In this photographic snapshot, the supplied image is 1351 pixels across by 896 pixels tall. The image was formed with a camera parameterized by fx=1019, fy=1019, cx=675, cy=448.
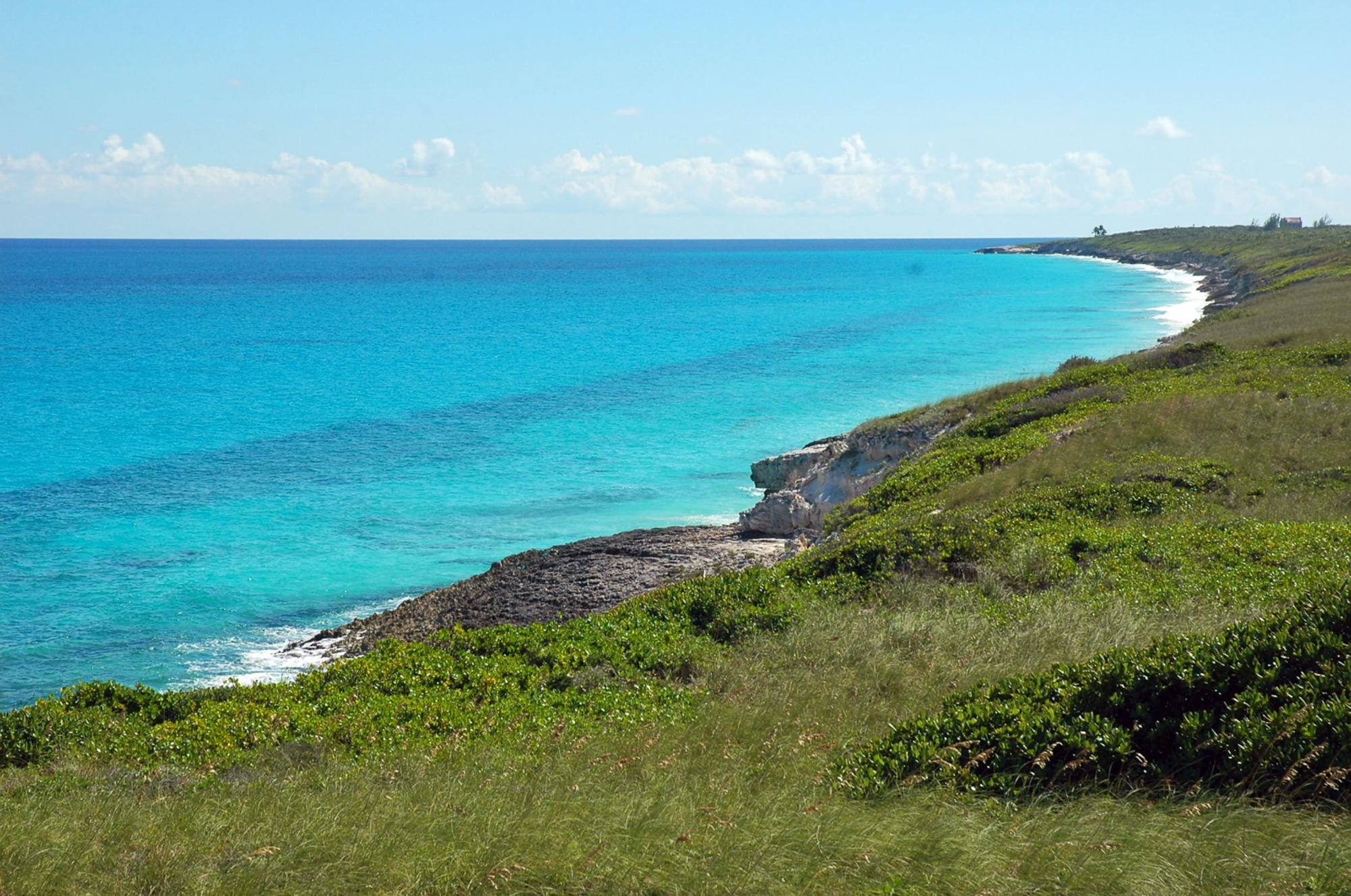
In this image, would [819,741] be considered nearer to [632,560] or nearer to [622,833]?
[622,833]

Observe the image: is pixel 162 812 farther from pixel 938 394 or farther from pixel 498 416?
pixel 938 394

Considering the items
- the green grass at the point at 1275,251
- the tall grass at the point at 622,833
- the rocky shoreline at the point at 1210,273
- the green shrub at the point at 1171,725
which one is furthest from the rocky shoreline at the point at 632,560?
the rocky shoreline at the point at 1210,273

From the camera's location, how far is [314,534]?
3359cm

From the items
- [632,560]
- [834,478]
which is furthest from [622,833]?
[834,478]

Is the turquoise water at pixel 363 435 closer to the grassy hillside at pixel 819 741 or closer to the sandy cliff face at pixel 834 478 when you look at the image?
the sandy cliff face at pixel 834 478

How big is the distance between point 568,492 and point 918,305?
307 ft

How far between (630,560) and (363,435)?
87.4ft

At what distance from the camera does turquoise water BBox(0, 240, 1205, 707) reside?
90.4 ft

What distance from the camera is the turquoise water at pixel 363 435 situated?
2756 centimetres

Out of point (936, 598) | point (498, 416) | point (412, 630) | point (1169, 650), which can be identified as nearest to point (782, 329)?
point (498, 416)

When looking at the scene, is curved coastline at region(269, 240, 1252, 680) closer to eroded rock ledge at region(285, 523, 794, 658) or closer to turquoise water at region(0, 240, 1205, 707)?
eroded rock ledge at region(285, 523, 794, 658)

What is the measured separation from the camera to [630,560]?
2819 cm

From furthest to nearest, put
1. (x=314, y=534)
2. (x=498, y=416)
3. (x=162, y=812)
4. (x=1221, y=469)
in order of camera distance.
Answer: (x=498, y=416)
(x=314, y=534)
(x=1221, y=469)
(x=162, y=812)

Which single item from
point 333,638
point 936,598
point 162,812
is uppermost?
point 162,812
